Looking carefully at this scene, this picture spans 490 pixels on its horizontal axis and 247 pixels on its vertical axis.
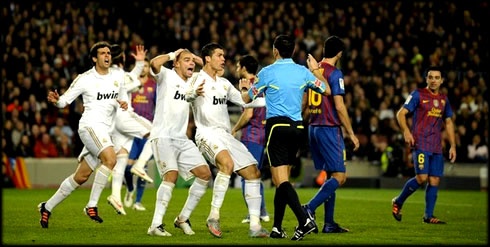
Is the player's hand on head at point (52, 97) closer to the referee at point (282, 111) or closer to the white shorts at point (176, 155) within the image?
the white shorts at point (176, 155)

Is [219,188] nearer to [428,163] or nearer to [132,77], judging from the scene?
Answer: [132,77]

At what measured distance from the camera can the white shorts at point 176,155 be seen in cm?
1105

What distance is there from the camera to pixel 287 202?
10188 mm

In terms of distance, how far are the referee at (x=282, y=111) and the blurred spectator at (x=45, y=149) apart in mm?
14477

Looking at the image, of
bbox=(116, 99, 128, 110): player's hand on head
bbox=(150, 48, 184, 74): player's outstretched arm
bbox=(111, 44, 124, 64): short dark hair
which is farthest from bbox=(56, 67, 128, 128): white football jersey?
bbox=(150, 48, 184, 74): player's outstretched arm

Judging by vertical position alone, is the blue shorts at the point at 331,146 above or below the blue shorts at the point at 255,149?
above

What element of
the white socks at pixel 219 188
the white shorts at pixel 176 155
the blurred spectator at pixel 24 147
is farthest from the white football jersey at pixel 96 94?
the blurred spectator at pixel 24 147

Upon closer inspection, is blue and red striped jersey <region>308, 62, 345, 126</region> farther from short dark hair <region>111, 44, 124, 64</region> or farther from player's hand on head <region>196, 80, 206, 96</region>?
short dark hair <region>111, 44, 124, 64</region>

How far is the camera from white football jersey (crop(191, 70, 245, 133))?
1110 centimetres

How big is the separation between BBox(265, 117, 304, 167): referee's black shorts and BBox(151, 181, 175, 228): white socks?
4.36ft

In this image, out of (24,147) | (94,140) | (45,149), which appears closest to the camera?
(94,140)

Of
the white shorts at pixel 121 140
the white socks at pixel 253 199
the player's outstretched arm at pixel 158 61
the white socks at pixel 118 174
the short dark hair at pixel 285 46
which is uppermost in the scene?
the short dark hair at pixel 285 46

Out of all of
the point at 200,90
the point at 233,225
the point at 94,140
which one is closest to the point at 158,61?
the point at 200,90

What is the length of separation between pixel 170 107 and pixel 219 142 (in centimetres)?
77
